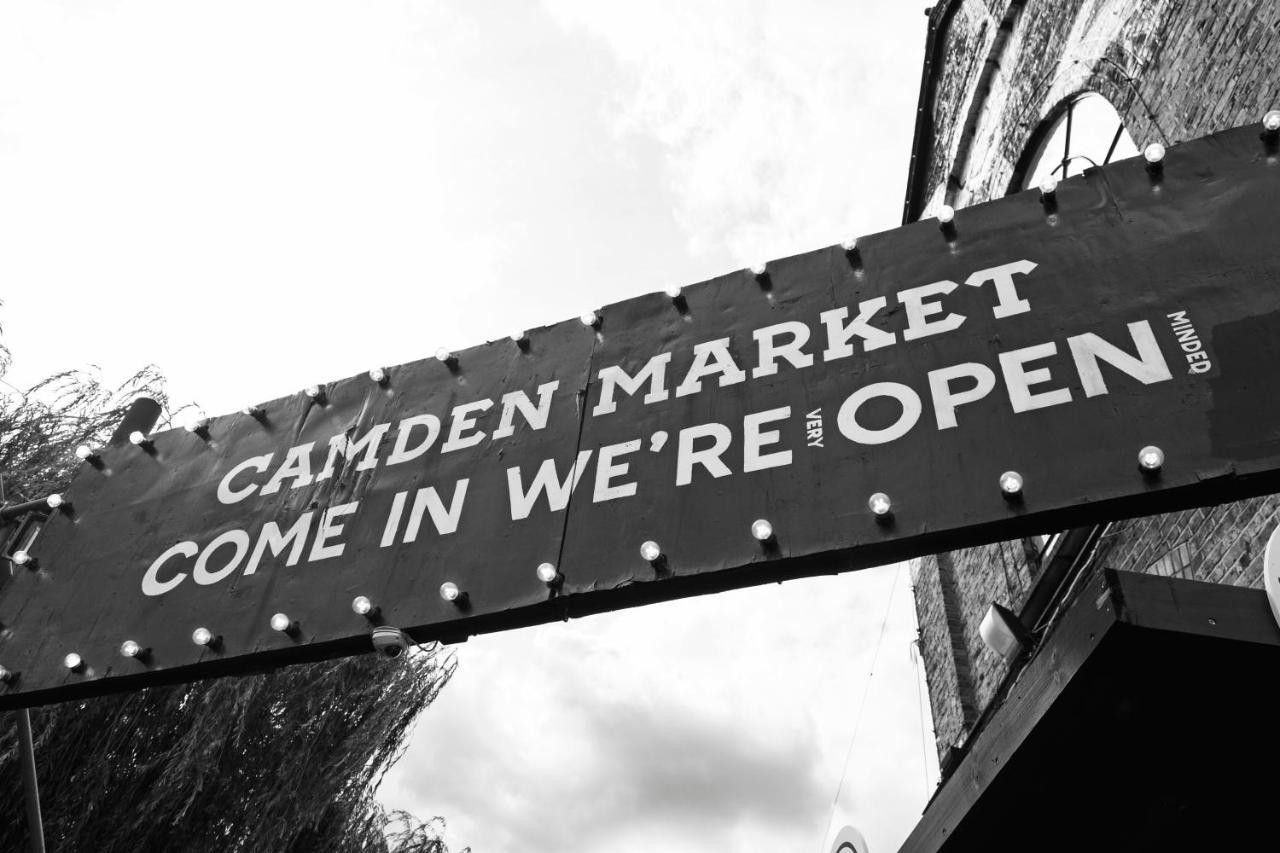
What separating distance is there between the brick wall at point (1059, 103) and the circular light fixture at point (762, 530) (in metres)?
2.40

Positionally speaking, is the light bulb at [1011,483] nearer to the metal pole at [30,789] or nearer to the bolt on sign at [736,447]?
the bolt on sign at [736,447]

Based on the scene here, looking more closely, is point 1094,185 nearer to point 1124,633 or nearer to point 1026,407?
point 1026,407

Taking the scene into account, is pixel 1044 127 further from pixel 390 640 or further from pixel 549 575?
pixel 390 640

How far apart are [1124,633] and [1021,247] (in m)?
1.16

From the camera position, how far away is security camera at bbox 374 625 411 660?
261 centimetres

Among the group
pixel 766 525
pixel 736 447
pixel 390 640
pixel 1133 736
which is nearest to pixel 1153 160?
pixel 736 447

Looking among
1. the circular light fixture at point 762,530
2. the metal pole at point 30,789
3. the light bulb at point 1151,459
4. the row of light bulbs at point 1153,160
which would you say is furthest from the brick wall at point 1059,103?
the metal pole at point 30,789

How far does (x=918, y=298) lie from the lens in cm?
282

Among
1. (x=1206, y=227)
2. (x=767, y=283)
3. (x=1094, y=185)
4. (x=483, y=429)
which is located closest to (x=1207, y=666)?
(x=1206, y=227)

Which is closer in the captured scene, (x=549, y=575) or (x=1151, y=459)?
(x=1151, y=459)

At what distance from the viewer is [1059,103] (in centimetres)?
658

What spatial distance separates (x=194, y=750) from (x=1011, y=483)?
677 cm

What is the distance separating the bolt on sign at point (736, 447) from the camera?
2271 mm

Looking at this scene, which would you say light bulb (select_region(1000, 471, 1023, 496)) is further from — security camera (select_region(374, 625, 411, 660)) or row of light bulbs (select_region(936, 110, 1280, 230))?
security camera (select_region(374, 625, 411, 660))
